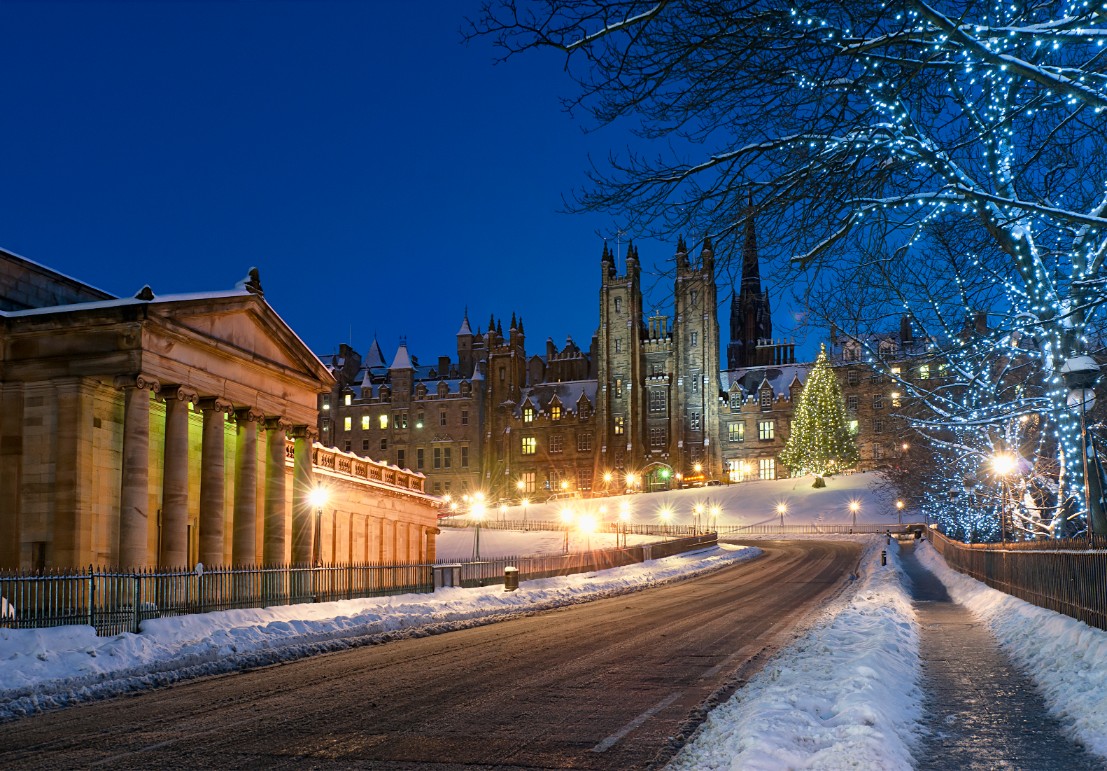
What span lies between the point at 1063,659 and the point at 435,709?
862 centimetres

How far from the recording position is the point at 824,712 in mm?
10141

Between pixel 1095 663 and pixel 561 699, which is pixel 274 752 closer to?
pixel 561 699

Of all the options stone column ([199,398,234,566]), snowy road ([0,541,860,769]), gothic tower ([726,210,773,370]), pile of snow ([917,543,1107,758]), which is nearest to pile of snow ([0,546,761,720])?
snowy road ([0,541,860,769])

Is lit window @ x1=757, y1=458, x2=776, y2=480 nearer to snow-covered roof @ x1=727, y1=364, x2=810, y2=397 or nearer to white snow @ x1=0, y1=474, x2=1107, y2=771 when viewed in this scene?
snow-covered roof @ x1=727, y1=364, x2=810, y2=397

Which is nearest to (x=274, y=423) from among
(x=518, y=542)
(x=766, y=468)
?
(x=518, y=542)

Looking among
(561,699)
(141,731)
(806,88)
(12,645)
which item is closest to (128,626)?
(12,645)

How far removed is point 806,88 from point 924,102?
2765 mm

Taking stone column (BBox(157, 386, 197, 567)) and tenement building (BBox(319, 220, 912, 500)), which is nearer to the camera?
stone column (BBox(157, 386, 197, 567))

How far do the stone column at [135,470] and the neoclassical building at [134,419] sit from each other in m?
0.03

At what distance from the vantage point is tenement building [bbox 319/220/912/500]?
107 metres

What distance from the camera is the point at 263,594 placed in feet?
84.2

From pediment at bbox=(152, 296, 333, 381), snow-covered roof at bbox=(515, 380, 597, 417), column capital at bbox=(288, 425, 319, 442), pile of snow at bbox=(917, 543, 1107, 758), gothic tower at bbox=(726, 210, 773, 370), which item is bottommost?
pile of snow at bbox=(917, 543, 1107, 758)

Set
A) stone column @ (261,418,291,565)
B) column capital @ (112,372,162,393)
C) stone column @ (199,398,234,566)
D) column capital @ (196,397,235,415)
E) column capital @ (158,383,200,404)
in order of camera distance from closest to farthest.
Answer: column capital @ (112,372,162,393)
column capital @ (158,383,200,404)
stone column @ (199,398,234,566)
column capital @ (196,397,235,415)
stone column @ (261,418,291,565)

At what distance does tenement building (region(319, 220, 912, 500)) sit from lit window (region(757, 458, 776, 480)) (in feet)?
0.51
